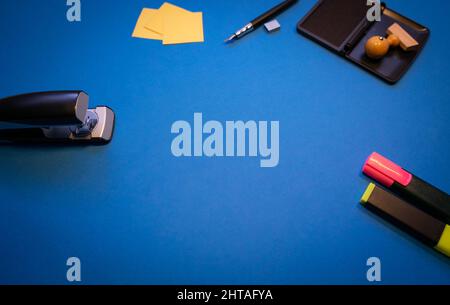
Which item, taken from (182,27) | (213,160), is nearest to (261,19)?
(182,27)

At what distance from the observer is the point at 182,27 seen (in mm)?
822

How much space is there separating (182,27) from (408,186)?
566 mm

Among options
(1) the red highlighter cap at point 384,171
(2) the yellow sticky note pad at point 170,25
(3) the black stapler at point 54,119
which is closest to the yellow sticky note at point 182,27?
(2) the yellow sticky note pad at point 170,25

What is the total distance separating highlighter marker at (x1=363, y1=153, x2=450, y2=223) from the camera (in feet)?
2.08

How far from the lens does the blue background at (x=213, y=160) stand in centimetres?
63

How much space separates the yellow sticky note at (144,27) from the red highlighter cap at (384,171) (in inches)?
20.2

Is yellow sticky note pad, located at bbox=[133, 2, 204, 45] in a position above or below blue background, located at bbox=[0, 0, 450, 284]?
above

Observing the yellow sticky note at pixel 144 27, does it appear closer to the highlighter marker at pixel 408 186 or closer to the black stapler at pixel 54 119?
the black stapler at pixel 54 119

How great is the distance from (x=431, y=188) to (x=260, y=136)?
32 centimetres

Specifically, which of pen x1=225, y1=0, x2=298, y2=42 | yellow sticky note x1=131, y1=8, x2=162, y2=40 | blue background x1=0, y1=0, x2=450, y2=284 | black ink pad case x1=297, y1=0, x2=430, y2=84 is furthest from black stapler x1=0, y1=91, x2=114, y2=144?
black ink pad case x1=297, y1=0, x2=430, y2=84

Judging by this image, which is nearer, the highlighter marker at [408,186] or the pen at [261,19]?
the highlighter marker at [408,186]

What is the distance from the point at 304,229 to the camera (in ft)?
2.12

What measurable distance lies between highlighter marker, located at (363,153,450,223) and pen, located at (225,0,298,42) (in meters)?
0.37

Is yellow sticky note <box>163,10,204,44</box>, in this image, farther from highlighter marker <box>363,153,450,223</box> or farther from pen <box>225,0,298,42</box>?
highlighter marker <box>363,153,450,223</box>
